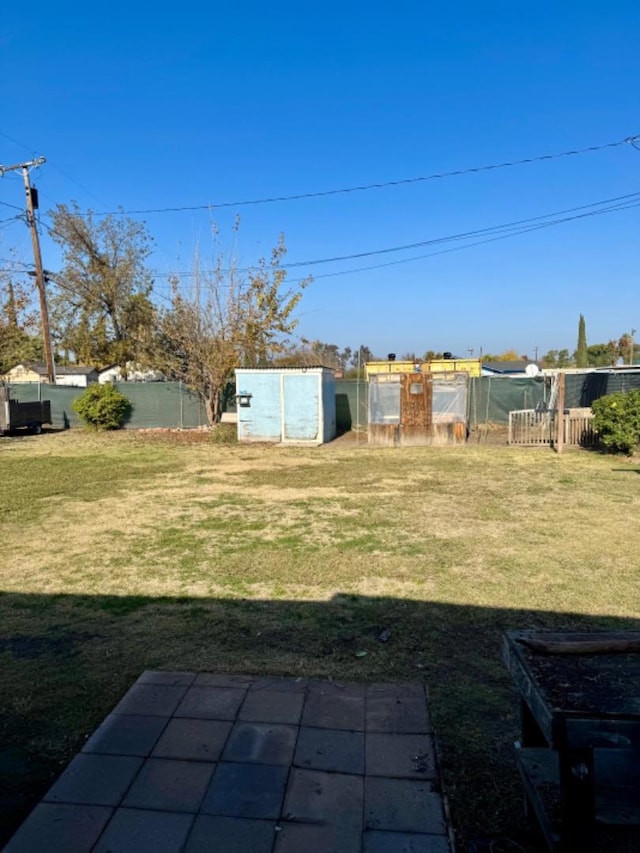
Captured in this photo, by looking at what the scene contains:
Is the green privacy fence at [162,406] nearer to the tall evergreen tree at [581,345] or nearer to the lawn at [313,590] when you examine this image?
the lawn at [313,590]

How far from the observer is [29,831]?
70.8 inches

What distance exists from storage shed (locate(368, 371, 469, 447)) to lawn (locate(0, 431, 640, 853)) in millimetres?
Answer: 4301

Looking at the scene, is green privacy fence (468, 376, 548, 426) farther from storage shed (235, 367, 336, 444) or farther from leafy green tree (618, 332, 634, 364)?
leafy green tree (618, 332, 634, 364)

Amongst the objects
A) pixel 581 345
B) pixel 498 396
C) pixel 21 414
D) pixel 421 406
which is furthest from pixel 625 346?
Answer: pixel 21 414

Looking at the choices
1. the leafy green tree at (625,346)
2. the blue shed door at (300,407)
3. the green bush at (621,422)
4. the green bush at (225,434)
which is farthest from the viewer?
the leafy green tree at (625,346)

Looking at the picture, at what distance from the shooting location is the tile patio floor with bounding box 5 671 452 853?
1750mm

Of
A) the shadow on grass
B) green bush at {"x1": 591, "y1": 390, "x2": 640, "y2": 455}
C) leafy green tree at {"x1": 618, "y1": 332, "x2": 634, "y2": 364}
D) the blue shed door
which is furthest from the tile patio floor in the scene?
leafy green tree at {"x1": 618, "y1": 332, "x2": 634, "y2": 364}

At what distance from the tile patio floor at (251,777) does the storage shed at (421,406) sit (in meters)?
10.4

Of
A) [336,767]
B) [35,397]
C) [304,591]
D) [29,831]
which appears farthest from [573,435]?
[35,397]

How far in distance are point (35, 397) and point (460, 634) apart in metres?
17.9

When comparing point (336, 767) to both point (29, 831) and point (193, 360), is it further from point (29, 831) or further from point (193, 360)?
point (193, 360)

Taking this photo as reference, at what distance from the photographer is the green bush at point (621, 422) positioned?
992 cm

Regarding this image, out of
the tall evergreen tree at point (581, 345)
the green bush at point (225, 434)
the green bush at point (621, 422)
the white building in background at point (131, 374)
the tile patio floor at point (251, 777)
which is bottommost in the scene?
the tile patio floor at point (251, 777)

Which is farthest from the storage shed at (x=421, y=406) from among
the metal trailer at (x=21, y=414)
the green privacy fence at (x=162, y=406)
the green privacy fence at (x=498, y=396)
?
the metal trailer at (x=21, y=414)
